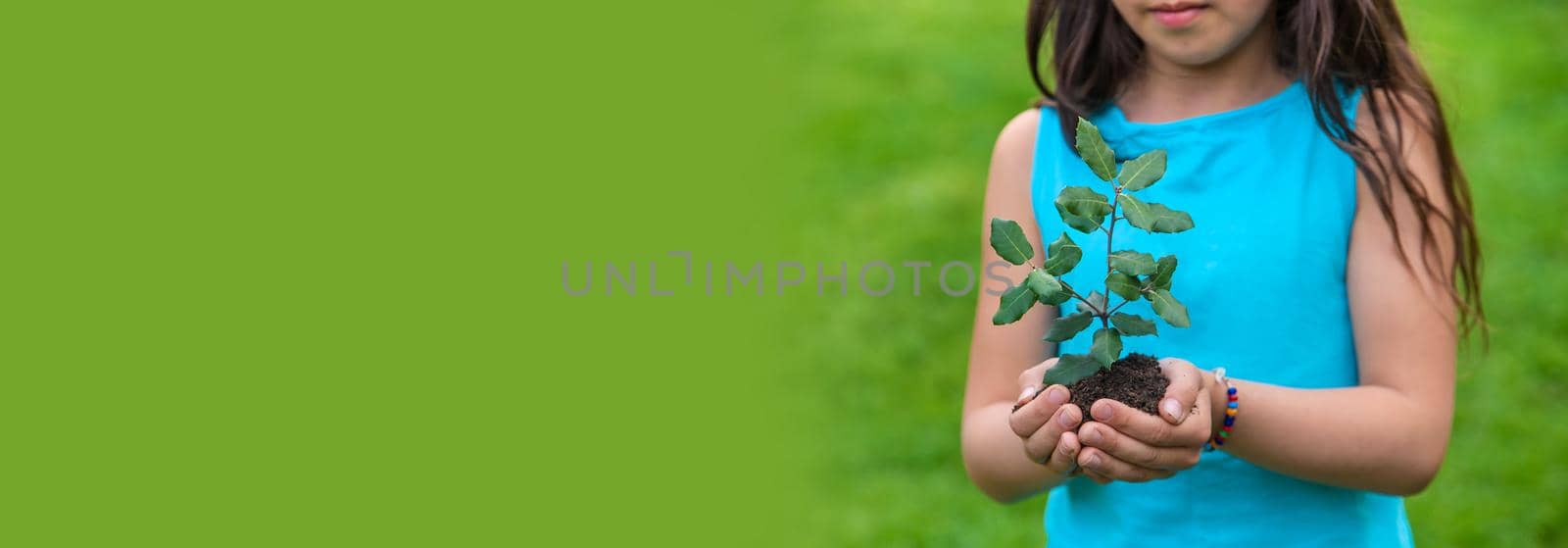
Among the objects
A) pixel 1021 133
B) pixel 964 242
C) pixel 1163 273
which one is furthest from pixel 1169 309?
pixel 964 242

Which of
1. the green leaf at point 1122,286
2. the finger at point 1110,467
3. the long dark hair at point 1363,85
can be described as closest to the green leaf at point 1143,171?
the green leaf at point 1122,286

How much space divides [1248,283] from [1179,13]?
1.20 feet

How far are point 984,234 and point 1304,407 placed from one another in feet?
1.90

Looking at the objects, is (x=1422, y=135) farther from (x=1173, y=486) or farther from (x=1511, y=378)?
(x=1511, y=378)

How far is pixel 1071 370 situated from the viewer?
1892 mm

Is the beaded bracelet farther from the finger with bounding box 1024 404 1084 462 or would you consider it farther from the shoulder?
the shoulder

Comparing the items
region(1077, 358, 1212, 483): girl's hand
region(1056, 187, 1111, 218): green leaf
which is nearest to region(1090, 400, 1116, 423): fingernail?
region(1077, 358, 1212, 483): girl's hand

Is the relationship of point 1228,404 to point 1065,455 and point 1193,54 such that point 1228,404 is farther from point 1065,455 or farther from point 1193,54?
point 1193,54

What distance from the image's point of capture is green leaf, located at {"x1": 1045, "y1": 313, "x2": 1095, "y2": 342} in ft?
6.32

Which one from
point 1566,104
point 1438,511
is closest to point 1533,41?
point 1566,104

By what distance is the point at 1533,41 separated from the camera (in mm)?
7043

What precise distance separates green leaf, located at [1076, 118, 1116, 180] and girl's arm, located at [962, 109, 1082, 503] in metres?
0.41

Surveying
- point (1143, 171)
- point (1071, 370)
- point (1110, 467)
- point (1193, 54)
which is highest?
point (1193, 54)

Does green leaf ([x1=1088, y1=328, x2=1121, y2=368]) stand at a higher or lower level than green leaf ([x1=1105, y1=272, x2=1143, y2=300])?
lower
